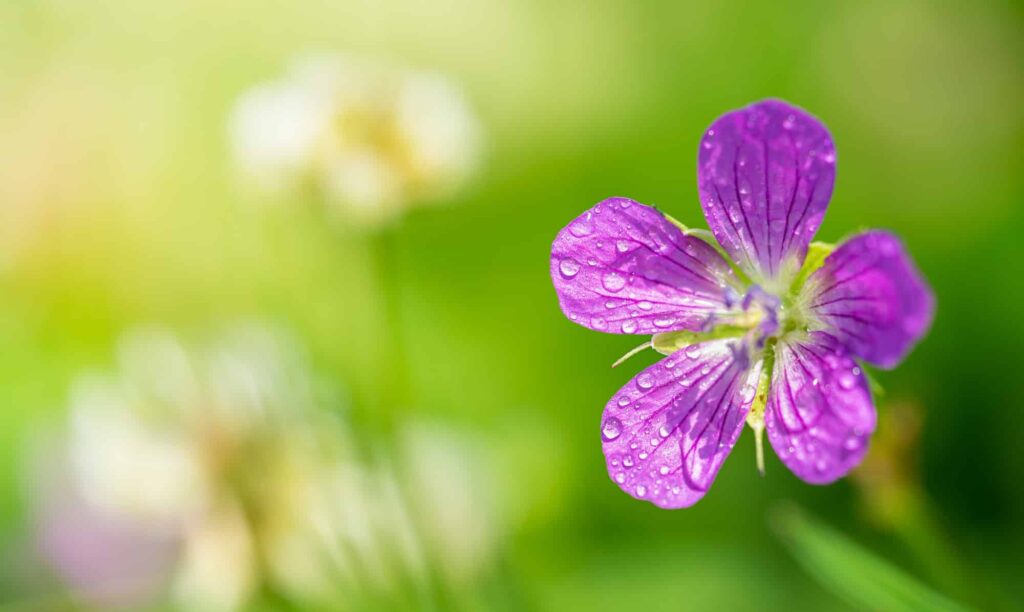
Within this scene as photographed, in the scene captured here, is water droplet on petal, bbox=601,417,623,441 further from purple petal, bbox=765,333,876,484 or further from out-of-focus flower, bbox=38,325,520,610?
out-of-focus flower, bbox=38,325,520,610

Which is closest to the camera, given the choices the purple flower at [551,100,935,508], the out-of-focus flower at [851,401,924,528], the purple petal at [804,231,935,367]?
the purple petal at [804,231,935,367]

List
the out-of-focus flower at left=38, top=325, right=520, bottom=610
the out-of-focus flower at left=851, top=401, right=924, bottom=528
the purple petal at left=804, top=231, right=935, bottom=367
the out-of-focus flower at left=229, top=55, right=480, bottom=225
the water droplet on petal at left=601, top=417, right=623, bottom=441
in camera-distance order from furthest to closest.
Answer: the out-of-focus flower at left=229, top=55, right=480, bottom=225
the out-of-focus flower at left=38, top=325, right=520, bottom=610
the out-of-focus flower at left=851, top=401, right=924, bottom=528
the water droplet on petal at left=601, top=417, right=623, bottom=441
the purple petal at left=804, top=231, right=935, bottom=367

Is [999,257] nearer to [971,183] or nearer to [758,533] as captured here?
[971,183]

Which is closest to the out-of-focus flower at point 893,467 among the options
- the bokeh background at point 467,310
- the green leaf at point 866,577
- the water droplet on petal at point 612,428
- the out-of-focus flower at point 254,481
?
the bokeh background at point 467,310

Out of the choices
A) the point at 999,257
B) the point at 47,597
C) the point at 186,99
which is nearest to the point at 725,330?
the point at 999,257

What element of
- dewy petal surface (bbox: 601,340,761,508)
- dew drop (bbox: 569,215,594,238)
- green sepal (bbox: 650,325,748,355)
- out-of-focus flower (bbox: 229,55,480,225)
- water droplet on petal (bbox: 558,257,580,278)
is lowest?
dewy petal surface (bbox: 601,340,761,508)

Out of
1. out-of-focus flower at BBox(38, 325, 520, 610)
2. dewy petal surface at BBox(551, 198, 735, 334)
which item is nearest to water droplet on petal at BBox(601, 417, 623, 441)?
dewy petal surface at BBox(551, 198, 735, 334)

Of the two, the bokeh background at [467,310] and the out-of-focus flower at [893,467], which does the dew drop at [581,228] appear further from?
the out-of-focus flower at [893,467]
